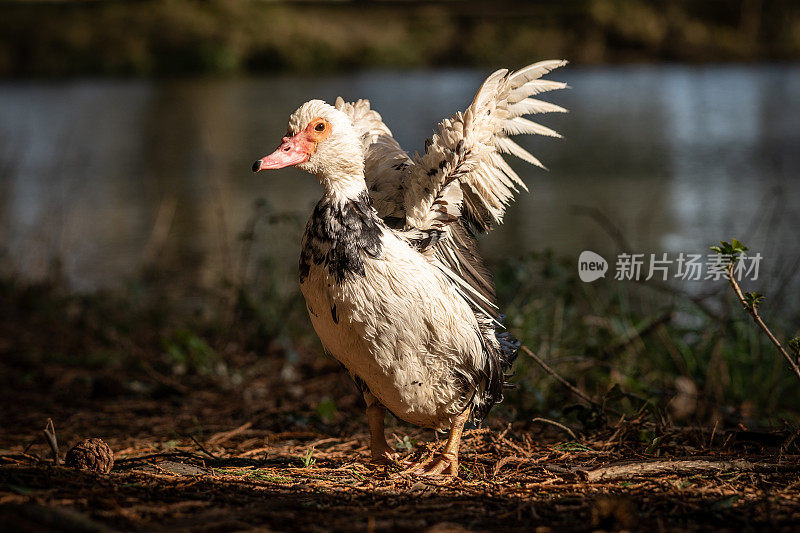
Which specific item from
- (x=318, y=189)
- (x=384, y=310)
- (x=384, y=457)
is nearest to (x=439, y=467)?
(x=384, y=457)

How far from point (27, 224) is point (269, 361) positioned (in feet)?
19.7

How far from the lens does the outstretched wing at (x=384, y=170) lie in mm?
3227

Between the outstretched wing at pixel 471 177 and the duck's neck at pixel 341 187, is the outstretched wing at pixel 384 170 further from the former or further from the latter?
the duck's neck at pixel 341 187

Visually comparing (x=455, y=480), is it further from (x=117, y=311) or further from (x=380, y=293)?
(x=117, y=311)

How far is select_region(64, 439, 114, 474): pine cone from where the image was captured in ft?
8.76

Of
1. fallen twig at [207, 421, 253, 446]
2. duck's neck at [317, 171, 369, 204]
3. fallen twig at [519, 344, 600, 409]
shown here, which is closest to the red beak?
duck's neck at [317, 171, 369, 204]

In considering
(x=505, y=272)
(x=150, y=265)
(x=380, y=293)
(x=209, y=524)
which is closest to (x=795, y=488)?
(x=380, y=293)

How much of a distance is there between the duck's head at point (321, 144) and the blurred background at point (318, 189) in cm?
142

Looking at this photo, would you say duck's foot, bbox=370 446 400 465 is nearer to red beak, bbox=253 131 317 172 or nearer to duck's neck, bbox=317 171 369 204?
duck's neck, bbox=317 171 369 204

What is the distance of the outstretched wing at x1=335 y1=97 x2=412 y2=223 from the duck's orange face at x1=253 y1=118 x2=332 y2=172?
19.6 inches

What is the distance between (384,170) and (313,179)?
366 inches

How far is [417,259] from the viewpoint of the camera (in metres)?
2.83

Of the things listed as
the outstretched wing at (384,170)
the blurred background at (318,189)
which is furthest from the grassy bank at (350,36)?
the outstretched wing at (384,170)

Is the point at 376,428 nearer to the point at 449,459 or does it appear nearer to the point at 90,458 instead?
the point at 449,459
